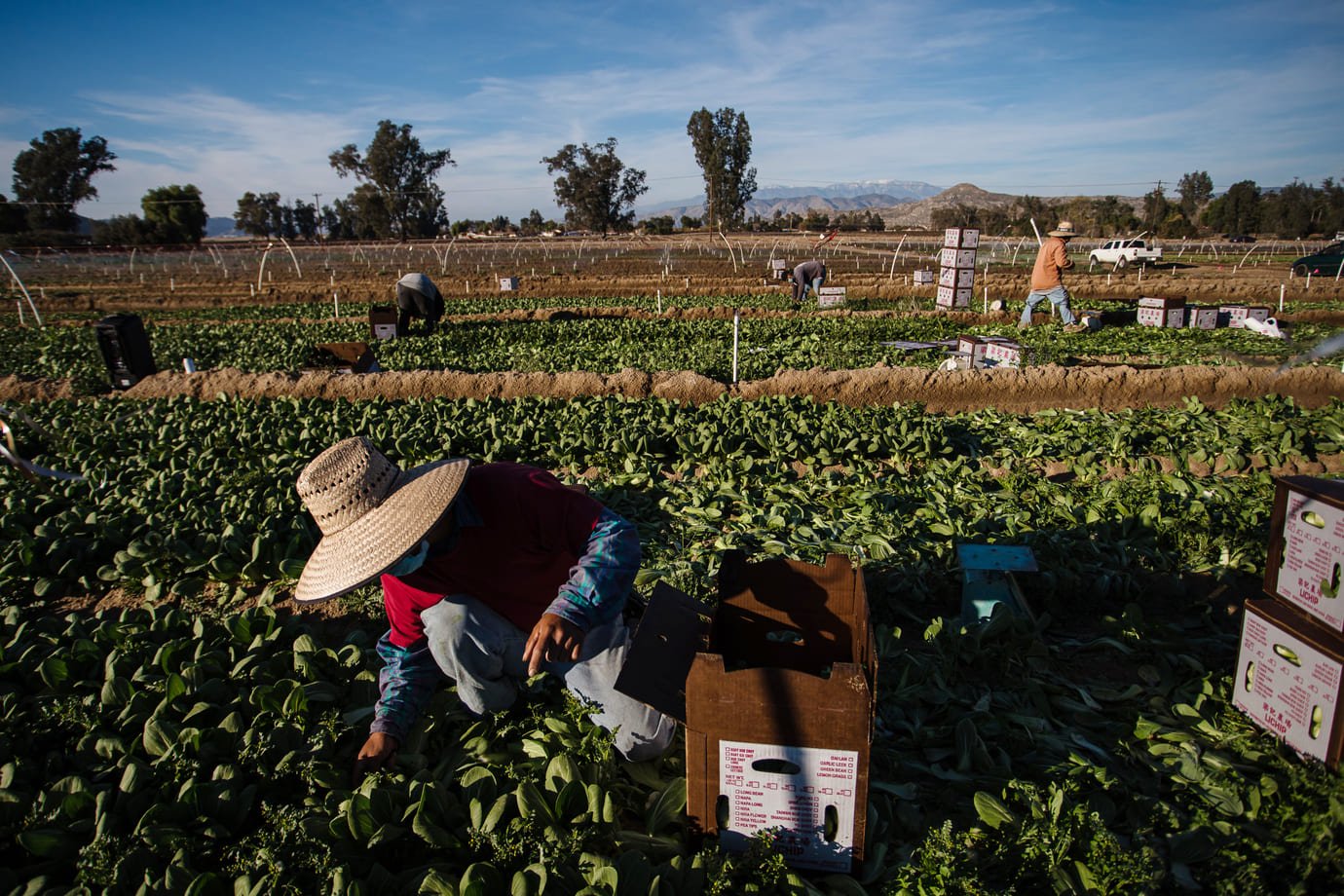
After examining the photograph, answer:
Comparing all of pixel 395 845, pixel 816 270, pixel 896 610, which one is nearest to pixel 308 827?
pixel 395 845

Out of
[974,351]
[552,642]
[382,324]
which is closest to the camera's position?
[552,642]

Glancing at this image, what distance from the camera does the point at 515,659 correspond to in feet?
9.39

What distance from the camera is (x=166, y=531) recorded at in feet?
16.3

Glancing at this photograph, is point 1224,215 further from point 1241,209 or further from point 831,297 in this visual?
point 831,297

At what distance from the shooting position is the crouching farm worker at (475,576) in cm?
238

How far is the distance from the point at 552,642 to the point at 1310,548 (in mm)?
2614

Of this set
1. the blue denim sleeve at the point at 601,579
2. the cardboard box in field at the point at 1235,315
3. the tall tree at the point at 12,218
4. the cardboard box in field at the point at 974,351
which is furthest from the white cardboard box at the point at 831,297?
the tall tree at the point at 12,218

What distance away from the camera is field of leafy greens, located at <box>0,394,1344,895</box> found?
2168mm

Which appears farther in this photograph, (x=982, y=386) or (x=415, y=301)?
(x=415, y=301)

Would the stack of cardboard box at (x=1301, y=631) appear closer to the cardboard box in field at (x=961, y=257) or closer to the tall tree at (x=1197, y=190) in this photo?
the cardboard box in field at (x=961, y=257)

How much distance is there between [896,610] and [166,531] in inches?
191

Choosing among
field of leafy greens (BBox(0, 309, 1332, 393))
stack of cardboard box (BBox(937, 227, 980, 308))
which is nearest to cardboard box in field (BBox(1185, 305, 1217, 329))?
field of leafy greens (BBox(0, 309, 1332, 393))

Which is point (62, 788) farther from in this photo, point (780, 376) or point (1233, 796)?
point (780, 376)

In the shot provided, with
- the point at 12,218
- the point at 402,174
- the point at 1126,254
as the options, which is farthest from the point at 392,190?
the point at 1126,254
